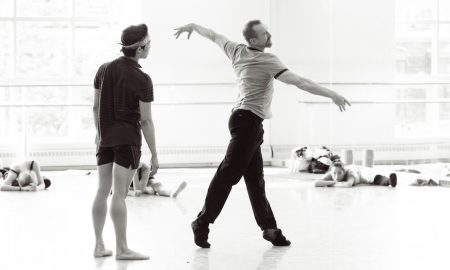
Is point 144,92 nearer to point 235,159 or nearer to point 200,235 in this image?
point 235,159

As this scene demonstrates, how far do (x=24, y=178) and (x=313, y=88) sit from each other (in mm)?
4803

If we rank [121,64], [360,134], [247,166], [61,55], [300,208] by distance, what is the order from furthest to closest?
[61,55] → [360,134] → [300,208] → [247,166] → [121,64]

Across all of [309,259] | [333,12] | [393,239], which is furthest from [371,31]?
[309,259]

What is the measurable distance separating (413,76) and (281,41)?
202 cm

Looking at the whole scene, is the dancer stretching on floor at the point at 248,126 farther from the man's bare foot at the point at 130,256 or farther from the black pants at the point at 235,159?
the man's bare foot at the point at 130,256

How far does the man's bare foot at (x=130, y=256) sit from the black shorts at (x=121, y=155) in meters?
0.48

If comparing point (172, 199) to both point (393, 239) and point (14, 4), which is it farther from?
point (14, 4)

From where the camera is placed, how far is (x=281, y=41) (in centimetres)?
1247

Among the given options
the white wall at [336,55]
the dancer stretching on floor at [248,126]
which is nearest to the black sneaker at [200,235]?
the dancer stretching on floor at [248,126]

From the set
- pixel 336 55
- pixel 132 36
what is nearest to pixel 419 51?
pixel 336 55

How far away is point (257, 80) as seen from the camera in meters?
5.14

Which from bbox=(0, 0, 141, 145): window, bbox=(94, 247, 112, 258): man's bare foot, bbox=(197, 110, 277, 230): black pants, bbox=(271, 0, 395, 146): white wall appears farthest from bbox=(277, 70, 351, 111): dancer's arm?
bbox=(0, 0, 141, 145): window

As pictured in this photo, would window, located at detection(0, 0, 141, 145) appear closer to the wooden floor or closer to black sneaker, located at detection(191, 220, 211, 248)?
the wooden floor

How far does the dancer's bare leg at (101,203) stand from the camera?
4.73 metres
